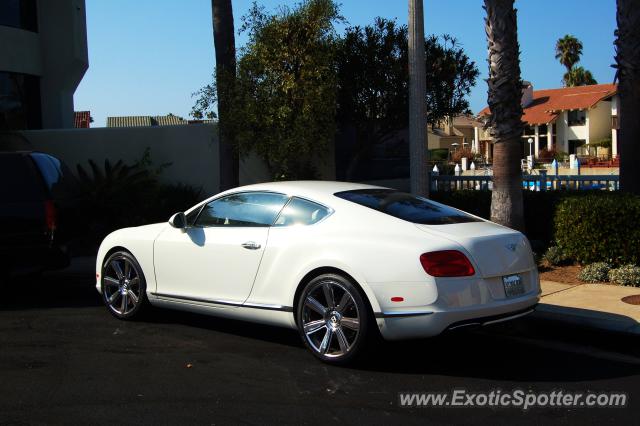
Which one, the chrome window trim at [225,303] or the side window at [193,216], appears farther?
the side window at [193,216]

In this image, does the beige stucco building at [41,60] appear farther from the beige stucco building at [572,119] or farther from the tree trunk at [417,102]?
the beige stucco building at [572,119]

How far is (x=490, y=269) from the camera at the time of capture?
533cm

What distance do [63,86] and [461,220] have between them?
1451cm

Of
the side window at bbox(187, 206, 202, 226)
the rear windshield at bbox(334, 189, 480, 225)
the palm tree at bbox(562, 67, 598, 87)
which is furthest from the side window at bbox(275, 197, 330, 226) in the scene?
the palm tree at bbox(562, 67, 598, 87)

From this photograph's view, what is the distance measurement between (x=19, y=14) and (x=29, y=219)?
10678 millimetres

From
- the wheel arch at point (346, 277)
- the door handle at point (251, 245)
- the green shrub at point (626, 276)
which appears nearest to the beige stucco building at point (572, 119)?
the green shrub at point (626, 276)

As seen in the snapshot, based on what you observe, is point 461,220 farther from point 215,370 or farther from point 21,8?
point 21,8

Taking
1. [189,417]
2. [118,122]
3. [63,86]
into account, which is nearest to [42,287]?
[189,417]

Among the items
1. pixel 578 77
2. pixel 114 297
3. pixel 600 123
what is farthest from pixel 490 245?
pixel 578 77

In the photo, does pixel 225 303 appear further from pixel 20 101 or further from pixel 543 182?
pixel 20 101

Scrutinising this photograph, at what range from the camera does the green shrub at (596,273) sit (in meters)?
8.49

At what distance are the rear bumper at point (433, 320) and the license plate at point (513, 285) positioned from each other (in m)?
0.13

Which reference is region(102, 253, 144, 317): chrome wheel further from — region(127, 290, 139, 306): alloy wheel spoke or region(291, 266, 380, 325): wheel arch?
region(291, 266, 380, 325): wheel arch

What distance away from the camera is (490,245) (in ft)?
17.8
